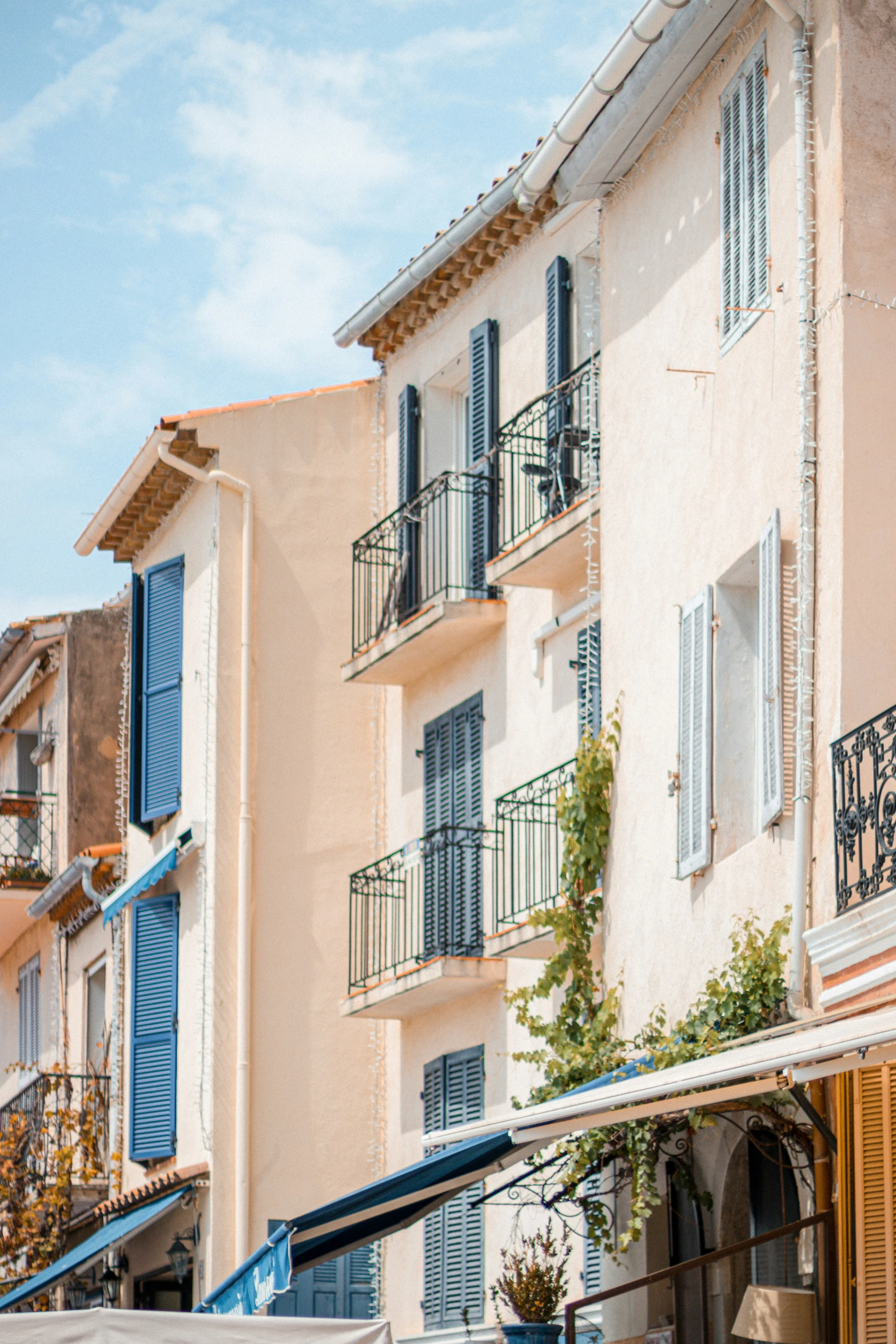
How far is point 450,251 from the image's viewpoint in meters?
18.1

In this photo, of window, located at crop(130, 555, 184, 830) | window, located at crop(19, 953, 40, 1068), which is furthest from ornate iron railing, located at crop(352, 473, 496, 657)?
window, located at crop(19, 953, 40, 1068)

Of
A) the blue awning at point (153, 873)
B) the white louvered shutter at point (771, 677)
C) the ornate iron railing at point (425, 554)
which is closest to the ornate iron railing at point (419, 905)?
the blue awning at point (153, 873)

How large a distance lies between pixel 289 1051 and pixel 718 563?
8469 mm

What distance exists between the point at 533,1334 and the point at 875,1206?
3.89m

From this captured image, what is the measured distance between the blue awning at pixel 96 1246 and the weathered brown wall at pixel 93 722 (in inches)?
250

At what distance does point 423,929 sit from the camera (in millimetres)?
17703

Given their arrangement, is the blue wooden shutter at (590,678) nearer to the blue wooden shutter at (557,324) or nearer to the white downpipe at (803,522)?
A: the blue wooden shutter at (557,324)

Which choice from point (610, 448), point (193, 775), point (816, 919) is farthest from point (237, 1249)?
point (816, 919)

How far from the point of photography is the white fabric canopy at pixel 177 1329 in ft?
31.4

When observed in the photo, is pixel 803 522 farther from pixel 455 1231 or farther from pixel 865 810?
pixel 455 1231

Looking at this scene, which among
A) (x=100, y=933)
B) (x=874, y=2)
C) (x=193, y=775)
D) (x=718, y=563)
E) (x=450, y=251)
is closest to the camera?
(x=874, y=2)

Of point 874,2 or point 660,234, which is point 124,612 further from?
point 874,2

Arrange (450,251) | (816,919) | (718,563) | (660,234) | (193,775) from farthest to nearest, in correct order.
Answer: (193,775)
(450,251)
(660,234)
(718,563)
(816,919)

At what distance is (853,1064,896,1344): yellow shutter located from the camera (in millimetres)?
9953
